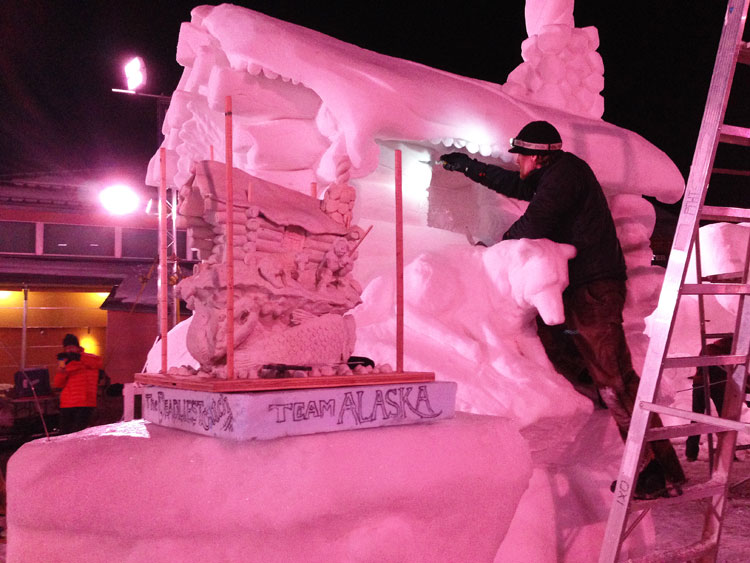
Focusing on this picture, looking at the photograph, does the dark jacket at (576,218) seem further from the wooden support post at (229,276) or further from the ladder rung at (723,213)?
the wooden support post at (229,276)

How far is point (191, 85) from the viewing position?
4.60m

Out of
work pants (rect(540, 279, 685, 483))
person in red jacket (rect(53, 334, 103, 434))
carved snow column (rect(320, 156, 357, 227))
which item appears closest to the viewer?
carved snow column (rect(320, 156, 357, 227))

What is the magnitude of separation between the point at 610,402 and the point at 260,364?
1.86m

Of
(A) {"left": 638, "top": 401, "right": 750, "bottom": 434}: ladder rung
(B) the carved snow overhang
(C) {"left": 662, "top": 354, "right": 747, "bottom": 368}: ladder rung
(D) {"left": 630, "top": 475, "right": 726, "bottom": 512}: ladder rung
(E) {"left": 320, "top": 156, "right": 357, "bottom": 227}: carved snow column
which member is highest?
(B) the carved snow overhang

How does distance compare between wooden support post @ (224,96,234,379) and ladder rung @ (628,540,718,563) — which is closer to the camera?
wooden support post @ (224,96,234,379)

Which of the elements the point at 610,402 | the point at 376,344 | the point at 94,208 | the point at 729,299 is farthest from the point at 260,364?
the point at 94,208

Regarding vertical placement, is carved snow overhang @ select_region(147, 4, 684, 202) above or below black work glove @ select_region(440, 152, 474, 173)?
above

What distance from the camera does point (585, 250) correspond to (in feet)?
12.3

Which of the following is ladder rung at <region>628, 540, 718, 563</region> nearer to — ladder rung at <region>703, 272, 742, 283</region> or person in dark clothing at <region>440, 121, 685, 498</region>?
person in dark clothing at <region>440, 121, 685, 498</region>

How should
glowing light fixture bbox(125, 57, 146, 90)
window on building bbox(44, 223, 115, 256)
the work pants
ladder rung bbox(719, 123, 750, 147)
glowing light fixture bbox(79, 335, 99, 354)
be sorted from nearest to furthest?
ladder rung bbox(719, 123, 750, 147) < the work pants < glowing light fixture bbox(125, 57, 146, 90) < window on building bbox(44, 223, 115, 256) < glowing light fixture bbox(79, 335, 99, 354)

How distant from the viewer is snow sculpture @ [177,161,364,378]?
8.48ft

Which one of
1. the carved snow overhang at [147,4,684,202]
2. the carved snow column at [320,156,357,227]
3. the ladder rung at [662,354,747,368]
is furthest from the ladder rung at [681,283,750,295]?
the carved snow overhang at [147,4,684,202]

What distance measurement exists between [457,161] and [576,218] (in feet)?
2.71

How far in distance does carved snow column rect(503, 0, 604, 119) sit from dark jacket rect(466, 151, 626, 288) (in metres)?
1.50
